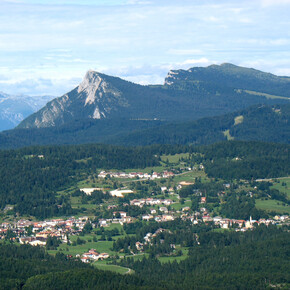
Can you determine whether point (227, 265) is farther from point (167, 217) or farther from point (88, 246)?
point (167, 217)

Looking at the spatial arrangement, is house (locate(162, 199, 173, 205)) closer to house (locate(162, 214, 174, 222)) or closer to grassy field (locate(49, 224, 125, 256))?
house (locate(162, 214, 174, 222))

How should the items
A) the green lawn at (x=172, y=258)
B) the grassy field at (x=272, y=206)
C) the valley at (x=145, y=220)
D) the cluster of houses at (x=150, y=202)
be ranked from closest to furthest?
the green lawn at (x=172, y=258) < the valley at (x=145, y=220) < the grassy field at (x=272, y=206) < the cluster of houses at (x=150, y=202)

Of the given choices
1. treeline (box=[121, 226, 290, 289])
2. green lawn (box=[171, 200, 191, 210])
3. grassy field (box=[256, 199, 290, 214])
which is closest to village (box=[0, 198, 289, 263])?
green lawn (box=[171, 200, 191, 210])

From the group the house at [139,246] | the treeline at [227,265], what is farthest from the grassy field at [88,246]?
the treeline at [227,265]

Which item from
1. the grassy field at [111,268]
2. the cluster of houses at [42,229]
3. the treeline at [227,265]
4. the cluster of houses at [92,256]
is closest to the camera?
the treeline at [227,265]

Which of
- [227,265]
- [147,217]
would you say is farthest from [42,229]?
[227,265]

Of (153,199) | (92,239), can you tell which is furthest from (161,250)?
(153,199)

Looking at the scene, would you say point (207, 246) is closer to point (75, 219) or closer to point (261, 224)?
point (261, 224)

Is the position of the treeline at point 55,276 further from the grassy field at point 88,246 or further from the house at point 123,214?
the house at point 123,214

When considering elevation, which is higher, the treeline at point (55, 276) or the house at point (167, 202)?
the house at point (167, 202)
